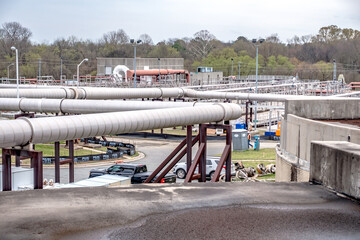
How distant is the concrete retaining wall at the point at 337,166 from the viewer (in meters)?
11.5

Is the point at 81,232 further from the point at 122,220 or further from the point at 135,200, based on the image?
the point at 135,200

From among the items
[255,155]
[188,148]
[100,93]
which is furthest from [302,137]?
[255,155]

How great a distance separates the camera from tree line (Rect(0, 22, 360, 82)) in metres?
113

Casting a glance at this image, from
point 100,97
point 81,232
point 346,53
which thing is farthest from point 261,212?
point 346,53

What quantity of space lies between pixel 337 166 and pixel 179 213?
13.2 ft

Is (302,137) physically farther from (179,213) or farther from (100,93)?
(100,93)

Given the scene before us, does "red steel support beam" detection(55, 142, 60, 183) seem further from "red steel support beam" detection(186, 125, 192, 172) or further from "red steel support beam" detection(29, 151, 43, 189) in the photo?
"red steel support beam" detection(29, 151, 43, 189)

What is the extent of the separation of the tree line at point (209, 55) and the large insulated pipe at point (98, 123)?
84.4 meters

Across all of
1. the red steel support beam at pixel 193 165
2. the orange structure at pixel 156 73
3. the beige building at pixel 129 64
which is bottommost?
the red steel support beam at pixel 193 165

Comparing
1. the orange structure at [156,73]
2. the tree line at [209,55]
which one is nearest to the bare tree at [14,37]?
the tree line at [209,55]

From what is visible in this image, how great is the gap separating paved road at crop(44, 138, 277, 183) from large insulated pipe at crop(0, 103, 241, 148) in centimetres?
1310

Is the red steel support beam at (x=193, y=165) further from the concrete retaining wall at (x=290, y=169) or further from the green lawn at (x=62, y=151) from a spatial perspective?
the green lawn at (x=62, y=151)

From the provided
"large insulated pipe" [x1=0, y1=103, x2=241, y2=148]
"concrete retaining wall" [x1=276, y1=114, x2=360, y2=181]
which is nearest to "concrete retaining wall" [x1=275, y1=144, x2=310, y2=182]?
"concrete retaining wall" [x1=276, y1=114, x2=360, y2=181]

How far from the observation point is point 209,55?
13575 cm
